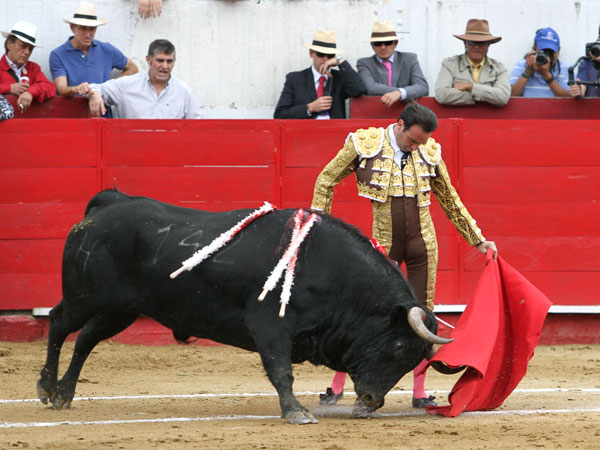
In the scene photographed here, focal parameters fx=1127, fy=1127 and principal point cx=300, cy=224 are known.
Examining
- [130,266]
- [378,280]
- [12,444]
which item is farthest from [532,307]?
[12,444]

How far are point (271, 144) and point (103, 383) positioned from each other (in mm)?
2294

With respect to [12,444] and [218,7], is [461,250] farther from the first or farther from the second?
[12,444]

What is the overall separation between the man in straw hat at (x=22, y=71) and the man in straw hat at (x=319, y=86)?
1.67m

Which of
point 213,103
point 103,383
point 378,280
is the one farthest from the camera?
point 213,103

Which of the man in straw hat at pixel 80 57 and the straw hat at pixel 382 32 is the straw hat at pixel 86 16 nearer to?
the man in straw hat at pixel 80 57

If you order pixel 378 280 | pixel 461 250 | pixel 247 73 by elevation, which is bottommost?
pixel 461 250

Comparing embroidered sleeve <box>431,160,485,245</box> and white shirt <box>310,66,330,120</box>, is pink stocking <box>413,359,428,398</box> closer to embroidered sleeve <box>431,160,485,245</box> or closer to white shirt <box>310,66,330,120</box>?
embroidered sleeve <box>431,160,485,245</box>

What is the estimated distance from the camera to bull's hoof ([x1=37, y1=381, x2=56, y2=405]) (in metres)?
5.46

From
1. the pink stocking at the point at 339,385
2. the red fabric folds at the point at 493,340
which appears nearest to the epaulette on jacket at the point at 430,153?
the red fabric folds at the point at 493,340

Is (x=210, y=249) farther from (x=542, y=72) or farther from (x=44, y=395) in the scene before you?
(x=542, y=72)

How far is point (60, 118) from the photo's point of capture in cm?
793

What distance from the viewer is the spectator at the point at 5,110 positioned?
770 centimetres

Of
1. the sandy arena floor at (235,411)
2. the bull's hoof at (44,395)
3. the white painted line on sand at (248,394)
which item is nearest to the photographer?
the sandy arena floor at (235,411)

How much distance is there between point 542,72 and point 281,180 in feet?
7.41
